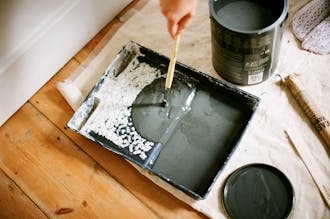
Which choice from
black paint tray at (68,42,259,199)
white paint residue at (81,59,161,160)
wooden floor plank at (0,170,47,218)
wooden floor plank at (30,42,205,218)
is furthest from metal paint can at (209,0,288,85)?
wooden floor plank at (0,170,47,218)

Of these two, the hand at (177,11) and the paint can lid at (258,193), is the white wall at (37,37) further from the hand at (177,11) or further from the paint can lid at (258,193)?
the paint can lid at (258,193)

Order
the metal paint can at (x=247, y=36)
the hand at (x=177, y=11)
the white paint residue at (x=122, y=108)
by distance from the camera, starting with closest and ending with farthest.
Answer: the hand at (x=177, y=11)
the metal paint can at (x=247, y=36)
the white paint residue at (x=122, y=108)

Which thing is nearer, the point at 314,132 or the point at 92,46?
the point at 314,132

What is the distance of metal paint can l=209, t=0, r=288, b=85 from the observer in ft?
2.94

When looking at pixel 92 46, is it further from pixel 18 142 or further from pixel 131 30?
pixel 18 142

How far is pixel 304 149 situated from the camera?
3.15ft

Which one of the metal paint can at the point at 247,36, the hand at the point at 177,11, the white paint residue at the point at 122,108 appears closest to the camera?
the hand at the point at 177,11

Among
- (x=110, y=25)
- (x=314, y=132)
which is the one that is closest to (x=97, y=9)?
(x=110, y=25)

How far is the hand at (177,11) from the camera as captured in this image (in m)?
0.76

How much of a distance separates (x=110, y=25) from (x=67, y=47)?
15 centimetres

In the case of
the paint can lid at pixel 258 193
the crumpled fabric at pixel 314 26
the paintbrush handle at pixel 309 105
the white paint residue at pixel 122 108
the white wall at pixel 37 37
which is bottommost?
the paint can lid at pixel 258 193

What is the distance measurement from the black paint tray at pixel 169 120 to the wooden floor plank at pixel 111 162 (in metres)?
0.05

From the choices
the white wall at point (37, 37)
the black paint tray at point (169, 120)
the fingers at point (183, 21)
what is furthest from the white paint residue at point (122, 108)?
the fingers at point (183, 21)

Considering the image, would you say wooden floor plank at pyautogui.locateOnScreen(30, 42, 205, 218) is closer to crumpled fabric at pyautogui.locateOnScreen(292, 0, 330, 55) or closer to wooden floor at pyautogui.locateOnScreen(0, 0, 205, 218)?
wooden floor at pyautogui.locateOnScreen(0, 0, 205, 218)
